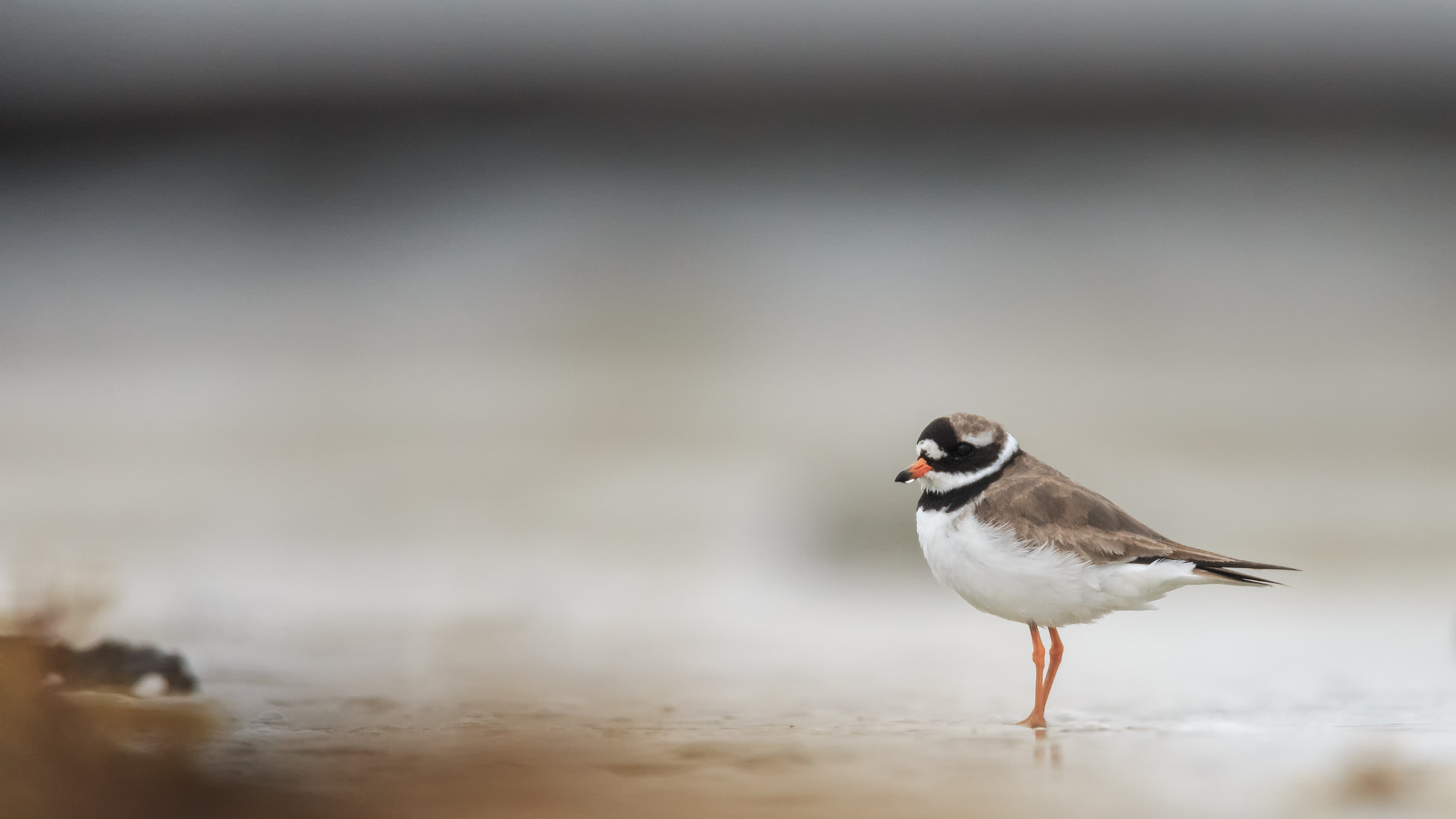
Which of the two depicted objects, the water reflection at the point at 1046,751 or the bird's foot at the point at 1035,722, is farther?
the bird's foot at the point at 1035,722

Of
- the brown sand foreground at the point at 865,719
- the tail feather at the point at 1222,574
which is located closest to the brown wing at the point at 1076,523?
Result: the tail feather at the point at 1222,574

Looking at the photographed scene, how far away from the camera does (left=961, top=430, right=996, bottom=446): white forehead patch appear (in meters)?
2.50

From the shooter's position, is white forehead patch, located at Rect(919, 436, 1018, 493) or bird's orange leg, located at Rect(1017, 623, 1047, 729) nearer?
bird's orange leg, located at Rect(1017, 623, 1047, 729)

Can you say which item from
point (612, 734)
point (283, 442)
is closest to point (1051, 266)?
point (283, 442)

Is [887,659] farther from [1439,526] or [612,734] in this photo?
[1439,526]

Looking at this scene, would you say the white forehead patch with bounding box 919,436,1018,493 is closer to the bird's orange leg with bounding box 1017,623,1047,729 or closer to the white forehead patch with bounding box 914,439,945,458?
the white forehead patch with bounding box 914,439,945,458

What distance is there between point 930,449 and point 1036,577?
321 millimetres

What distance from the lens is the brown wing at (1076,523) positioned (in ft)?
7.71

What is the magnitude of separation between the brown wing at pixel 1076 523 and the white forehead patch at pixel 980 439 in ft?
0.26

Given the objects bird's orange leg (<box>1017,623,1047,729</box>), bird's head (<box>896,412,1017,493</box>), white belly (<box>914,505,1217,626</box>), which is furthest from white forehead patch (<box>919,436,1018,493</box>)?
bird's orange leg (<box>1017,623,1047,729</box>)

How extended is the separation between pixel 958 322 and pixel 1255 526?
233 cm

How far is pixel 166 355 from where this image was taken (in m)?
7.04

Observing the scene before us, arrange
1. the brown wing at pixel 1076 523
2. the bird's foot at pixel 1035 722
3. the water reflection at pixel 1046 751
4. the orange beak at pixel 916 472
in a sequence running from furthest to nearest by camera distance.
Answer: the orange beak at pixel 916 472 → the brown wing at pixel 1076 523 → the bird's foot at pixel 1035 722 → the water reflection at pixel 1046 751

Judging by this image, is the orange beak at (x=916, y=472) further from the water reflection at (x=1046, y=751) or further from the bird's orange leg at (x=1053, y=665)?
the water reflection at (x=1046, y=751)
